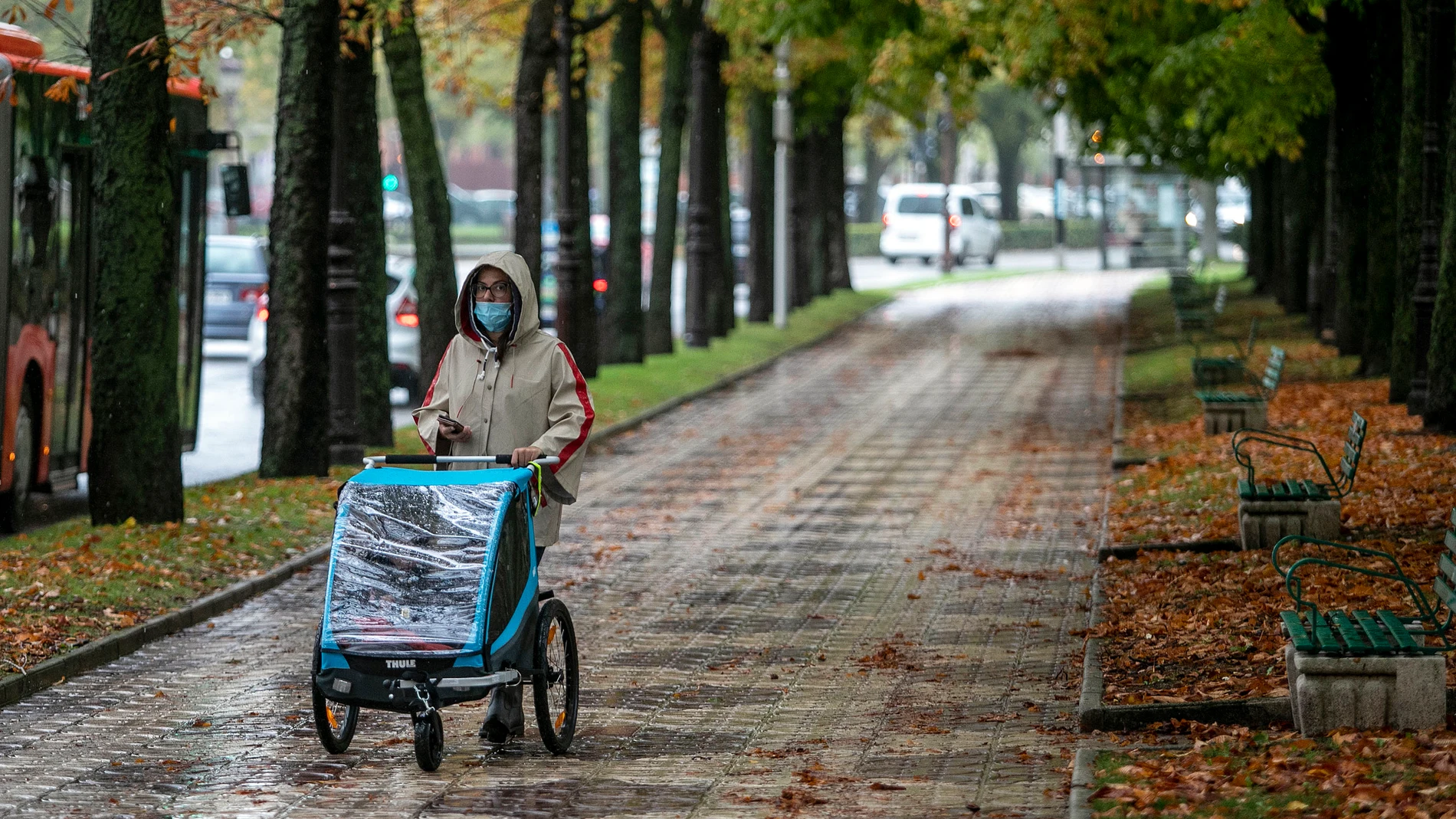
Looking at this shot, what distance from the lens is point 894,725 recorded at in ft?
27.2

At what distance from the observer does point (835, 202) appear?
144ft

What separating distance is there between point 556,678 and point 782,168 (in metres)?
28.5

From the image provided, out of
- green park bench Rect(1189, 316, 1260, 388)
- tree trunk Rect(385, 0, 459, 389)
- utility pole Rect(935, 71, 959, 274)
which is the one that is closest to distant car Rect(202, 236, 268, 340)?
tree trunk Rect(385, 0, 459, 389)

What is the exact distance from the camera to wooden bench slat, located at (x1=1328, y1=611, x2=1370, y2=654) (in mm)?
7191

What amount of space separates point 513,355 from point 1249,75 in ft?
55.8

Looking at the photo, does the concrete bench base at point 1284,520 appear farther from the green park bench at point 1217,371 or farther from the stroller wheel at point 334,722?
the green park bench at point 1217,371

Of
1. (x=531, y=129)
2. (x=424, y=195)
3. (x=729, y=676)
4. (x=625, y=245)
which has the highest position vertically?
(x=531, y=129)

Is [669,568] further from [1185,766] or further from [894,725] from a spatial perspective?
[1185,766]

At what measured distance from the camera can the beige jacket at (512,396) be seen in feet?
26.0

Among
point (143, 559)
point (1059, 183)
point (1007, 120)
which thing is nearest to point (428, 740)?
point (143, 559)

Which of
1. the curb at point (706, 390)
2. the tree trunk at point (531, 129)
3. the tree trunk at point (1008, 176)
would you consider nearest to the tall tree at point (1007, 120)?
the tree trunk at point (1008, 176)

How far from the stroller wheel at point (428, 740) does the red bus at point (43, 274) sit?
22.9 feet

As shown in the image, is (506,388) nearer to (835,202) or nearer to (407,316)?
(407,316)

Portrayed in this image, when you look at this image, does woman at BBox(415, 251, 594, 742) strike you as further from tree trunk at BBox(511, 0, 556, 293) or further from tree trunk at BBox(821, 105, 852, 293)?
tree trunk at BBox(821, 105, 852, 293)
